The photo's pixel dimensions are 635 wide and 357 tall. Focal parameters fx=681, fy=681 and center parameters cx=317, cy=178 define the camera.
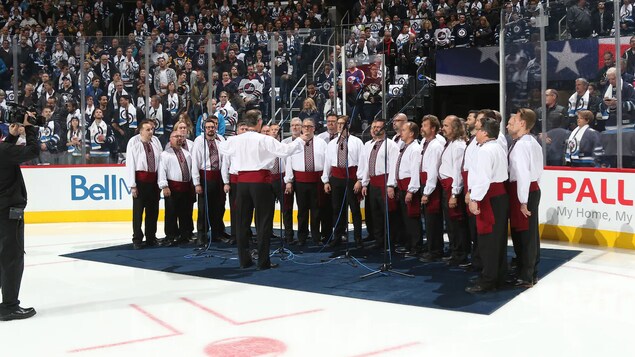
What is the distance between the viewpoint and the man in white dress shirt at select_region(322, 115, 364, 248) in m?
9.19

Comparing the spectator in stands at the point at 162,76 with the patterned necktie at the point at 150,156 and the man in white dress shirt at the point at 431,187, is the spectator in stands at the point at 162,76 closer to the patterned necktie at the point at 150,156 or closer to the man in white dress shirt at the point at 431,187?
the patterned necktie at the point at 150,156

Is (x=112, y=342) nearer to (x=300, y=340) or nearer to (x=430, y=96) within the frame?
(x=300, y=340)

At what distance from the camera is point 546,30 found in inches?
385

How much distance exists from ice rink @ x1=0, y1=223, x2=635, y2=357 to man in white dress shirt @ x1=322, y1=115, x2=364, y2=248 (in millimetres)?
2580

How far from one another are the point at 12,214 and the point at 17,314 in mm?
861

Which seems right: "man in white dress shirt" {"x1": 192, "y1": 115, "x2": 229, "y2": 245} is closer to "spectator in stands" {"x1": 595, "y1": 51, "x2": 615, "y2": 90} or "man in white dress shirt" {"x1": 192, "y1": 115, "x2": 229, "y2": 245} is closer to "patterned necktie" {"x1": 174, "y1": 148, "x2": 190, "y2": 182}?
"patterned necktie" {"x1": 174, "y1": 148, "x2": 190, "y2": 182}

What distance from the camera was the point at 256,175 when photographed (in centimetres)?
754

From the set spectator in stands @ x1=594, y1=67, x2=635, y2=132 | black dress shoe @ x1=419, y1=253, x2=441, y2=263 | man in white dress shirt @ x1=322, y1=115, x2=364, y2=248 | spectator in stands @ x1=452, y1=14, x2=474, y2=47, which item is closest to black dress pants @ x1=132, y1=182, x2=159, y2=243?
man in white dress shirt @ x1=322, y1=115, x2=364, y2=248

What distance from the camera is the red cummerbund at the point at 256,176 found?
7.54m

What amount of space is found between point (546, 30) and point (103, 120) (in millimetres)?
7646

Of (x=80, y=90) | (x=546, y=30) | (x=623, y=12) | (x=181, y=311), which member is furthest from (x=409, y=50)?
(x=181, y=311)

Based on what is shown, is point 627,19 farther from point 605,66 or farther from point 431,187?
point 431,187

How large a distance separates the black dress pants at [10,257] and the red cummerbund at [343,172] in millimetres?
4479

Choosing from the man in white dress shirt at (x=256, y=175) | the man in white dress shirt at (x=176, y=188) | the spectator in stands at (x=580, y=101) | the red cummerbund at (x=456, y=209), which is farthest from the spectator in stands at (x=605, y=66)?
the man in white dress shirt at (x=176, y=188)
